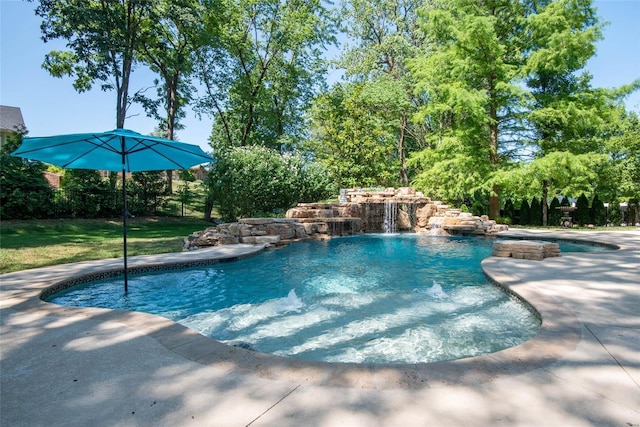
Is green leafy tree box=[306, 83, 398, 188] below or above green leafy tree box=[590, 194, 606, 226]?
above

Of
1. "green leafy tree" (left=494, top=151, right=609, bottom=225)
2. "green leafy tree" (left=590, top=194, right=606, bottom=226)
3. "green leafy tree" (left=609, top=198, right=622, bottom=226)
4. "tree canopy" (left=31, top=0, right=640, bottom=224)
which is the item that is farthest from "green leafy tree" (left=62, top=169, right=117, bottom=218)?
"green leafy tree" (left=609, top=198, right=622, bottom=226)

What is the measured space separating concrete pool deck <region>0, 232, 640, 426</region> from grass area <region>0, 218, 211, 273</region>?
4178 mm

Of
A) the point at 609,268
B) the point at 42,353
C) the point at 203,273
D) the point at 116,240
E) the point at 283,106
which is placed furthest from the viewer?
the point at 283,106

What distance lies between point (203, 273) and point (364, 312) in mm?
3560

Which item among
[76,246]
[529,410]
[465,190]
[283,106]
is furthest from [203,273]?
[283,106]

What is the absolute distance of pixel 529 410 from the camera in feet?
5.98

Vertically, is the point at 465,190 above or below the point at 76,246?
above

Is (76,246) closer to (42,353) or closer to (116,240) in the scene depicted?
(116,240)

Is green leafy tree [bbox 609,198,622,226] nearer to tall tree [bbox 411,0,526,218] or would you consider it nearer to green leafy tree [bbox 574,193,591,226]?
green leafy tree [bbox 574,193,591,226]

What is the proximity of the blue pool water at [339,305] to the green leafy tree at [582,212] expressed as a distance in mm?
14127

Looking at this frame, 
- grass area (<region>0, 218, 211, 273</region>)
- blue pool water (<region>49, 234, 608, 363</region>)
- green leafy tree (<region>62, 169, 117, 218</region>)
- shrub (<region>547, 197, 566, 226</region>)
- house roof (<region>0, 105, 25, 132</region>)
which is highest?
house roof (<region>0, 105, 25, 132</region>)

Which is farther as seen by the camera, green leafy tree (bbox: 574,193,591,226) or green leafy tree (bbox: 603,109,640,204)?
green leafy tree (bbox: 603,109,640,204)

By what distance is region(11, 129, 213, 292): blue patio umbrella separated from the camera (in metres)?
4.00

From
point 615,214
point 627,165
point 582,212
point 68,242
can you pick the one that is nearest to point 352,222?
point 68,242
